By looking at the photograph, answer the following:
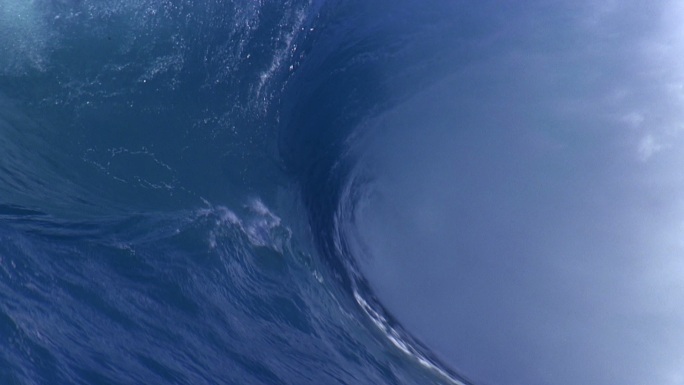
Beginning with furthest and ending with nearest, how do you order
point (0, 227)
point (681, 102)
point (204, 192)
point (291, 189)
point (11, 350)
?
point (681, 102) → point (291, 189) → point (204, 192) → point (0, 227) → point (11, 350)

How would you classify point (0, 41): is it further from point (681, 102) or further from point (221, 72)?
point (681, 102)

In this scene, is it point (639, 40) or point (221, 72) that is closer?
point (221, 72)

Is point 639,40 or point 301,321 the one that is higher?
point 639,40

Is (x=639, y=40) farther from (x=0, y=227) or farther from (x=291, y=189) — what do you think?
(x=0, y=227)

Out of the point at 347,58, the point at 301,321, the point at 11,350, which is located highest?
the point at 347,58

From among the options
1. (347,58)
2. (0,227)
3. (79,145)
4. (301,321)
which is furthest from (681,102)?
(0,227)

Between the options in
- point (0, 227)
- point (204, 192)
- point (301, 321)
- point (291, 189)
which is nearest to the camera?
point (0, 227)
